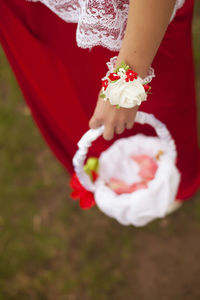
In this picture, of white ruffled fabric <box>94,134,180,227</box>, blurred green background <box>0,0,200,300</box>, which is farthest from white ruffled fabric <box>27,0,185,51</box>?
blurred green background <box>0,0,200,300</box>

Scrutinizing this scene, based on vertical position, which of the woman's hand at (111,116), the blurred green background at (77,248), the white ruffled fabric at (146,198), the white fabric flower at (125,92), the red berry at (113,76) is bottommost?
the blurred green background at (77,248)

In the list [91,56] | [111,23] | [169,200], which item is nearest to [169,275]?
[169,200]

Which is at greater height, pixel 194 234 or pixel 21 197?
pixel 21 197

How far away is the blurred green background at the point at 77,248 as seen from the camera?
153 cm

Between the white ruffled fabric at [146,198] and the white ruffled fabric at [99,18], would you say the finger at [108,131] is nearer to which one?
the white ruffled fabric at [99,18]

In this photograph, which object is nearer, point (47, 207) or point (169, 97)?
point (169, 97)

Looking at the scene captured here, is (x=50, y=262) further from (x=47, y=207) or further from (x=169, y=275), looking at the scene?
(x=169, y=275)

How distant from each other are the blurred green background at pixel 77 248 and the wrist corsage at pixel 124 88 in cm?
101

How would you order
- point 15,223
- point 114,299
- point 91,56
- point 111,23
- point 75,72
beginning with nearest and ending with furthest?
point 111,23 → point 91,56 → point 75,72 → point 114,299 → point 15,223

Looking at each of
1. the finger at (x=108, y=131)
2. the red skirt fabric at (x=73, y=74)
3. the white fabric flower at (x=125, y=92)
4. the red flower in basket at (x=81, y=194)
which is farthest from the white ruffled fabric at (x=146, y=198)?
the white fabric flower at (x=125, y=92)

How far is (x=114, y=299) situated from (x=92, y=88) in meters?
0.98

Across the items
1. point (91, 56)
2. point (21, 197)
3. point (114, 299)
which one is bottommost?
point (114, 299)

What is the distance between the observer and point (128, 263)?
5.18 feet

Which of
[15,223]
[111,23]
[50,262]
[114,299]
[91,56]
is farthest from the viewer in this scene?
[15,223]
